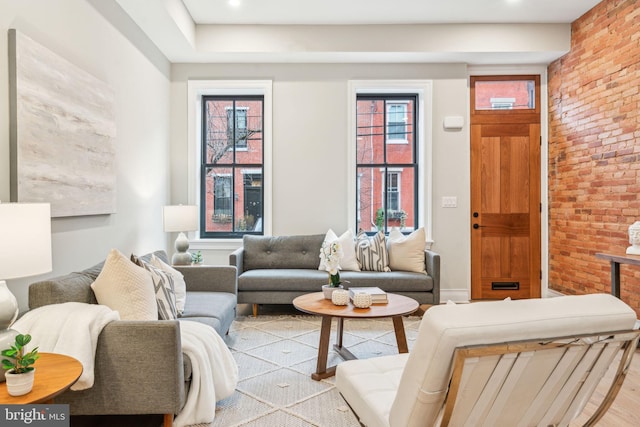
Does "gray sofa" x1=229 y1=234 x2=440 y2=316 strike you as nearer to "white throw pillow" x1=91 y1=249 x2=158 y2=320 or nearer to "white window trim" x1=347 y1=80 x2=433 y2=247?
"white window trim" x1=347 y1=80 x2=433 y2=247

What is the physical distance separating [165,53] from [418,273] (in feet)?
11.8

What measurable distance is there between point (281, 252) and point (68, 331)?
118 inches

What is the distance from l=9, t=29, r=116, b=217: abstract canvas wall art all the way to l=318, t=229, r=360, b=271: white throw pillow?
7.37 feet

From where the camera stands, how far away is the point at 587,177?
447cm

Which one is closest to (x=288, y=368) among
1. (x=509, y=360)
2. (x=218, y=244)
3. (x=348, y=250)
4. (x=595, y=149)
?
(x=348, y=250)

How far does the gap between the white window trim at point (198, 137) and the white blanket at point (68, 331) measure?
3251 millimetres

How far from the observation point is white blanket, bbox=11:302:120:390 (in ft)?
5.92

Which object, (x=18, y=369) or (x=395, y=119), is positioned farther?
(x=395, y=119)

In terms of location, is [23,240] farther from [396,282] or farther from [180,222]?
[396,282]

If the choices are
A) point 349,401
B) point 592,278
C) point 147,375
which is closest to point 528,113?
point 592,278

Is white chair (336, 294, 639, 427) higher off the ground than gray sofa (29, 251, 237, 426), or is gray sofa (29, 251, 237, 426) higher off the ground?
white chair (336, 294, 639, 427)

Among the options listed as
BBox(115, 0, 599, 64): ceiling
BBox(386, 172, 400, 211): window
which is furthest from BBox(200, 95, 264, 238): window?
BBox(386, 172, 400, 211): window

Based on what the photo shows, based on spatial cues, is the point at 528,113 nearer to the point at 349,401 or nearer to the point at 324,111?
the point at 324,111

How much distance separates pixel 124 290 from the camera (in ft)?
7.51
